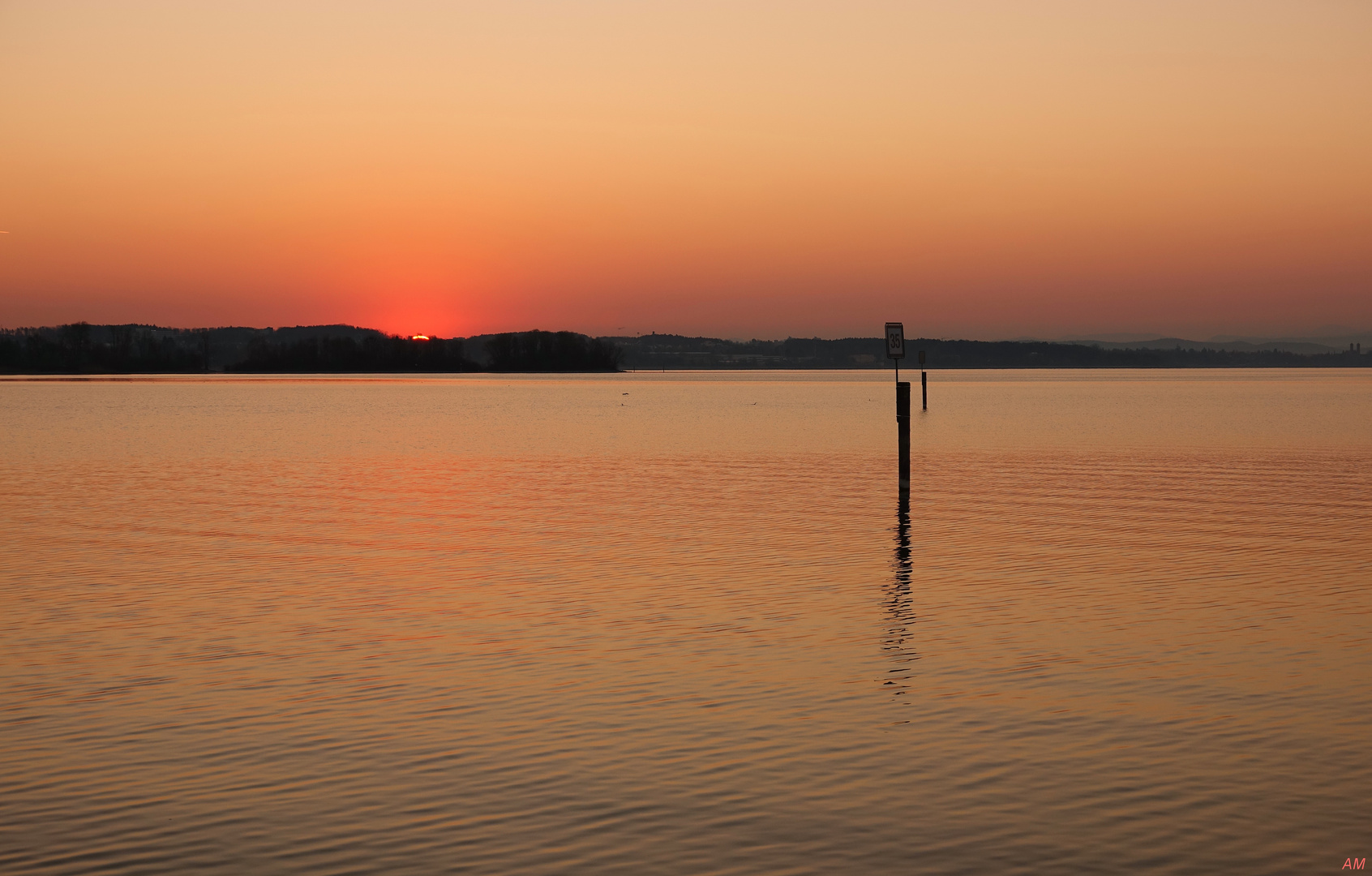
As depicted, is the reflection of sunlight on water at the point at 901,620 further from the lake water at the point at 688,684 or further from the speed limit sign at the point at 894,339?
the speed limit sign at the point at 894,339

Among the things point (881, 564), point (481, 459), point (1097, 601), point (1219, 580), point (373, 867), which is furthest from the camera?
point (481, 459)

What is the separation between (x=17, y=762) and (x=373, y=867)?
451 cm

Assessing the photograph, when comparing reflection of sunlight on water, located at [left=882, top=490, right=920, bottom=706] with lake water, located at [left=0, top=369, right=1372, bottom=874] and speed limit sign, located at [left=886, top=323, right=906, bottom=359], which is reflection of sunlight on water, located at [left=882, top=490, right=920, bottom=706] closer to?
lake water, located at [left=0, top=369, right=1372, bottom=874]

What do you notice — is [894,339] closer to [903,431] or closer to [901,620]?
[903,431]

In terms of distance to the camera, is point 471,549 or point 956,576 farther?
point 471,549

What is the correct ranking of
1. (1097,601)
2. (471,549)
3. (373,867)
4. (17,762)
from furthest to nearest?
(471,549) < (1097,601) < (17,762) < (373,867)

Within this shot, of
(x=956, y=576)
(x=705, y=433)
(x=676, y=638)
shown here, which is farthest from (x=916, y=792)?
(x=705, y=433)

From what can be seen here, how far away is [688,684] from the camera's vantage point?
49.3 feet

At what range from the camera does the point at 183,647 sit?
1706 centimetres

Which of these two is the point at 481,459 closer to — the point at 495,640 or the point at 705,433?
the point at 705,433

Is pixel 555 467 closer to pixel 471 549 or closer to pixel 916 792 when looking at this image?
pixel 471 549

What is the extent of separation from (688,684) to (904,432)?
24405mm

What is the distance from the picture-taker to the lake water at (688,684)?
33.0 feet

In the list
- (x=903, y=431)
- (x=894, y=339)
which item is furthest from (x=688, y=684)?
(x=894, y=339)
